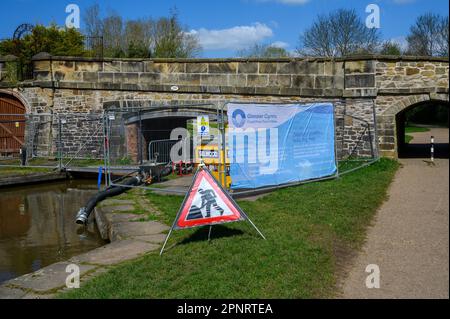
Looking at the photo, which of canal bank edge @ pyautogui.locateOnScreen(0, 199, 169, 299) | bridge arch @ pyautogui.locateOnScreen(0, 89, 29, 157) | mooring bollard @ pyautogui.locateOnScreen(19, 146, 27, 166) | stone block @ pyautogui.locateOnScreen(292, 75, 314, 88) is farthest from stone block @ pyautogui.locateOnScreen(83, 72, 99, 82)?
canal bank edge @ pyautogui.locateOnScreen(0, 199, 169, 299)

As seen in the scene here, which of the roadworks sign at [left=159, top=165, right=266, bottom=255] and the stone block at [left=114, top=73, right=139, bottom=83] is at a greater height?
the stone block at [left=114, top=73, right=139, bottom=83]

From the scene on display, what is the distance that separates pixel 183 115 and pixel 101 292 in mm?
13966

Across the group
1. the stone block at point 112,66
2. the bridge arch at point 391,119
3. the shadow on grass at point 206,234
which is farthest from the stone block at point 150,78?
the shadow on grass at point 206,234

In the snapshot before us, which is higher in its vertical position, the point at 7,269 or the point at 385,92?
the point at 385,92

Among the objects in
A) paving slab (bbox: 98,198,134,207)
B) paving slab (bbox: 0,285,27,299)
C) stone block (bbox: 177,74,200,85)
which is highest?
stone block (bbox: 177,74,200,85)

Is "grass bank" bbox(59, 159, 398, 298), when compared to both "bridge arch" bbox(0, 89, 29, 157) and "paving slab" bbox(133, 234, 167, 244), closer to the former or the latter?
"paving slab" bbox(133, 234, 167, 244)

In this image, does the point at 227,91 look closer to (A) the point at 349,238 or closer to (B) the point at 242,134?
(B) the point at 242,134

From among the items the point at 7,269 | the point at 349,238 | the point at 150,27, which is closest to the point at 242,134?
the point at 349,238

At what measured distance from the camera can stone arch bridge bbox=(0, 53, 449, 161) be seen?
1580 centimetres

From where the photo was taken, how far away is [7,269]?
7598 mm

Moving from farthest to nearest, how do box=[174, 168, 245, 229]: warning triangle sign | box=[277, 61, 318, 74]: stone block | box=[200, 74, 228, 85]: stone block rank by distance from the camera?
box=[200, 74, 228, 85]: stone block → box=[277, 61, 318, 74]: stone block → box=[174, 168, 245, 229]: warning triangle sign

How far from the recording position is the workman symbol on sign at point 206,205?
6.96 meters

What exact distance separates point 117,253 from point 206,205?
1.48 meters

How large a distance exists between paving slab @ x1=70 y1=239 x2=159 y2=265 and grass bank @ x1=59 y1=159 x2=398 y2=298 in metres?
0.34
